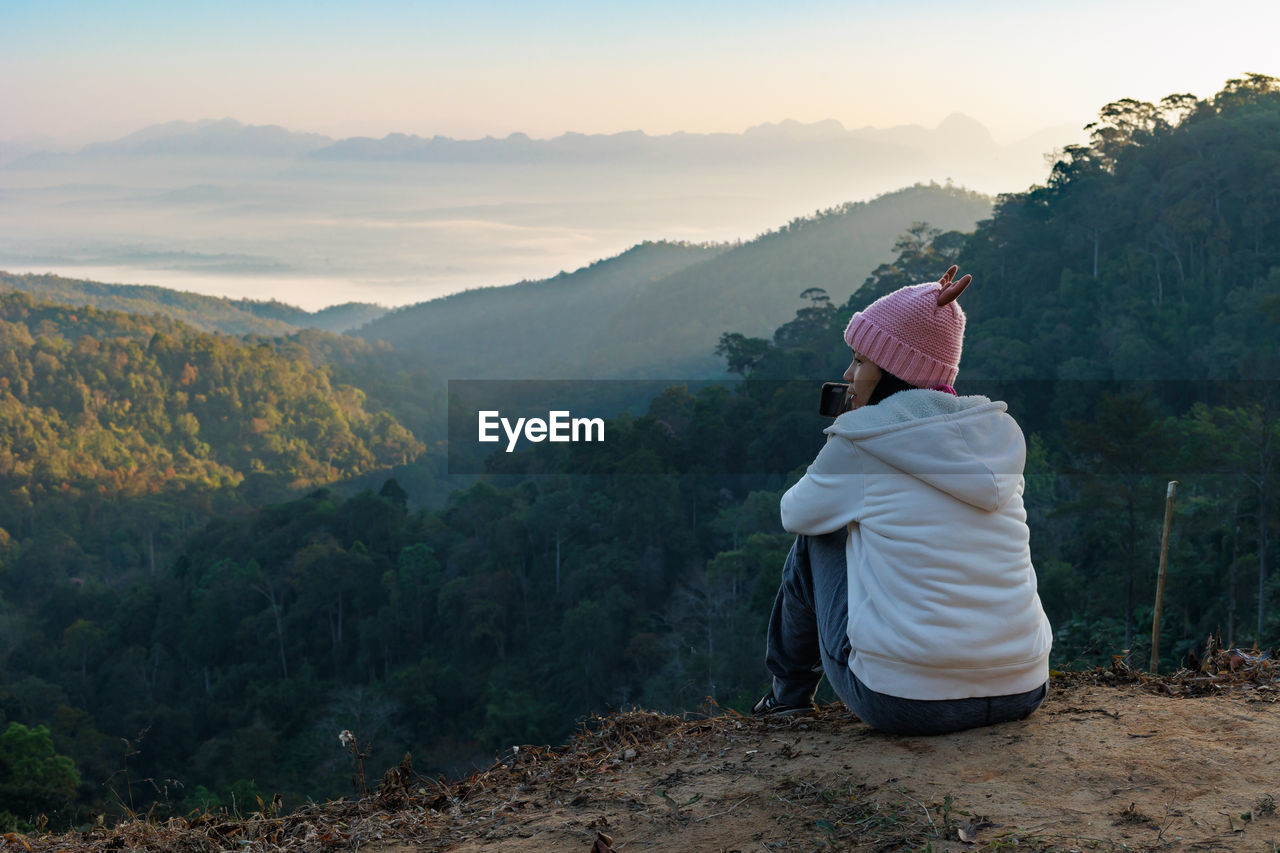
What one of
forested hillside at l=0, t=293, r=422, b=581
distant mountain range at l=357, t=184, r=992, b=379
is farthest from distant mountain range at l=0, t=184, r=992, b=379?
forested hillside at l=0, t=293, r=422, b=581

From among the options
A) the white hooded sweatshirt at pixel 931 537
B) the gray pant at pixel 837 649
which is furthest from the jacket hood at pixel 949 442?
the gray pant at pixel 837 649

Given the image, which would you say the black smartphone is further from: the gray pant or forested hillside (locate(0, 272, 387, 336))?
forested hillside (locate(0, 272, 387, 336))

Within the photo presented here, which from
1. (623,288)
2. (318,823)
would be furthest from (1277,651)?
(623,288)

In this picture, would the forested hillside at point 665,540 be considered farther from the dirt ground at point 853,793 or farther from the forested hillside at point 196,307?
the forested hillside at point 196,307

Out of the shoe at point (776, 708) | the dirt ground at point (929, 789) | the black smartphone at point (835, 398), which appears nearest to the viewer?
the dirt ground at point (929, 789)

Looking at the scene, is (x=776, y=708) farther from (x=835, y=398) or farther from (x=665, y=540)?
(x=665, y=540)

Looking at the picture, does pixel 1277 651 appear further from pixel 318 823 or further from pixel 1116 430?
pixel 1116 430
